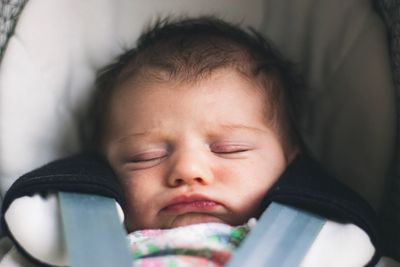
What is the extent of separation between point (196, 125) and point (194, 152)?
0.05 metres

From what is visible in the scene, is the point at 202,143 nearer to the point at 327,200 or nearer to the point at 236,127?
the point at 236,127

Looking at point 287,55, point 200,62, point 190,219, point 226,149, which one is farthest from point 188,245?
point 287,55

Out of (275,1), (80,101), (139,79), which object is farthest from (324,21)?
(80,101)

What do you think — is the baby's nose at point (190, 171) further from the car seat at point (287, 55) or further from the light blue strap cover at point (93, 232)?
the car seat at point (287, 55)

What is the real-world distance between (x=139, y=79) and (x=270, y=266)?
410 millimetres

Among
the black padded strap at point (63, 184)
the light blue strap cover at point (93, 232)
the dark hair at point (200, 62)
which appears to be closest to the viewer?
the light blue strap cover at point (93, 232)

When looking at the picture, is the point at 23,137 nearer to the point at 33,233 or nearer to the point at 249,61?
the point at 33,233

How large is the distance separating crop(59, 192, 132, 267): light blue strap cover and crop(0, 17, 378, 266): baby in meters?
0.05

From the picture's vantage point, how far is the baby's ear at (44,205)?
1.06 meters

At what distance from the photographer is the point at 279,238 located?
1037mm

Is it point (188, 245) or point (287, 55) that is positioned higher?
point (287, 55)

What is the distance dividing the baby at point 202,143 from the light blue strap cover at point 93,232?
1.9 inches

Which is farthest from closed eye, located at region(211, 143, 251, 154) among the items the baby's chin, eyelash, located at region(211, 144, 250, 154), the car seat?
the car seat


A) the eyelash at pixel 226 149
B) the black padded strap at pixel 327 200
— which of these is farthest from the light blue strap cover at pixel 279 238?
the eyelash at pixel 226 149
